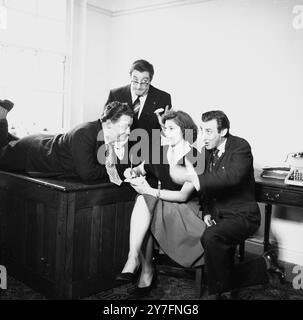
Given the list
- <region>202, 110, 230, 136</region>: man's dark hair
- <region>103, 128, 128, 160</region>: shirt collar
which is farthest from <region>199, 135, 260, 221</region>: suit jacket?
<region>103, 128, 128, 160</region>: shirt collar

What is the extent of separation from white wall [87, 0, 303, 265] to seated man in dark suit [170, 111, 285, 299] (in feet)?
3.58

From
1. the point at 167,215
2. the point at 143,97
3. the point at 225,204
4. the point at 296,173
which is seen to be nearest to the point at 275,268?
the point at 296,173

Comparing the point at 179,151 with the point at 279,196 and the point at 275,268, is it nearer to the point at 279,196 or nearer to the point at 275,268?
the point at 279,196

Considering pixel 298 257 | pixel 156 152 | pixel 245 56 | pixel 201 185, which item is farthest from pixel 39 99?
pixel 298 257

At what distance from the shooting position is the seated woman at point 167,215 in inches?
107

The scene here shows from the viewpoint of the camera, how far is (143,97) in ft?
13.0

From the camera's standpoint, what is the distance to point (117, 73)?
16.5 feet

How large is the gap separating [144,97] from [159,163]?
1146mm

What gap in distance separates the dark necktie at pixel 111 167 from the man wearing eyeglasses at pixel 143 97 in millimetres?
947

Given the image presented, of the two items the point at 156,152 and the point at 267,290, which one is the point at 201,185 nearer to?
the point at 156,152

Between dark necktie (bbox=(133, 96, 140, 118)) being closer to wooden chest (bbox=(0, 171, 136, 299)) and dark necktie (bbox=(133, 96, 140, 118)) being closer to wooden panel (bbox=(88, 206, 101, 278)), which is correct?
wooden chest (bbox=(0, 171, 136, 299))

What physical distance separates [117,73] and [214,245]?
301cm

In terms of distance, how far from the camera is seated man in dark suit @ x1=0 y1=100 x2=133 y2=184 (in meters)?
Answer: 2.79

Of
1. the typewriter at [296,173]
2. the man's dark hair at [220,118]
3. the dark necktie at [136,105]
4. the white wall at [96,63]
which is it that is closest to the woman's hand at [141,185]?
the man's dark hair at [220,118]
